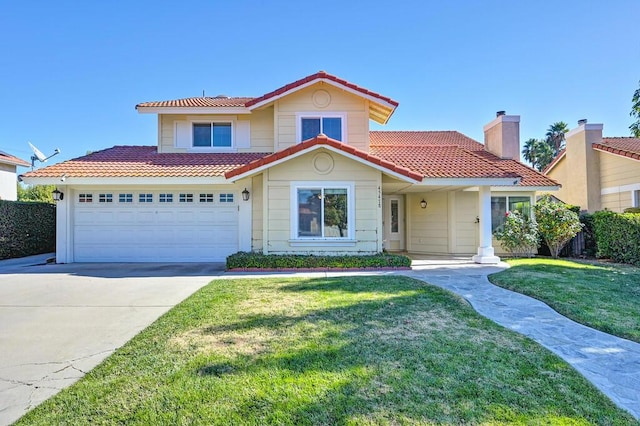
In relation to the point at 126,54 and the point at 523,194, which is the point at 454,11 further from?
the point at 126,54

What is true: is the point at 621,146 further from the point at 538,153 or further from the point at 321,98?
the point at 538,153

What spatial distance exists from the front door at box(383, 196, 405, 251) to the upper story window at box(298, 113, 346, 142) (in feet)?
15.4

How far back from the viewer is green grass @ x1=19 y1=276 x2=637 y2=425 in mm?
2943

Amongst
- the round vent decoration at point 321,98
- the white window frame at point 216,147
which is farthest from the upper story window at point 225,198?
the round vent decoration at point 321,98

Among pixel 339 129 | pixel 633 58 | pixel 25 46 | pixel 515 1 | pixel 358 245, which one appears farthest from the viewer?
pixel 25 46

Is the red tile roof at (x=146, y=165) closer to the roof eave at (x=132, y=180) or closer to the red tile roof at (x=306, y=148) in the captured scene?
the roof eave at (x=132, y=180)

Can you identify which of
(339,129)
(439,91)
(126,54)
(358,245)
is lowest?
(358,245)

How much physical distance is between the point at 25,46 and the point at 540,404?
26.5 metres

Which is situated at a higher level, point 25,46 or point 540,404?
point 25,46

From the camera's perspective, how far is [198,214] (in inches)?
500

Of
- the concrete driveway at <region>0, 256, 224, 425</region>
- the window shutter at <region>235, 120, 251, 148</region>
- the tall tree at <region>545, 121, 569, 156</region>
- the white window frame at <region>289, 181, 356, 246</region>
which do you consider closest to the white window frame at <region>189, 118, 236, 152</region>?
the window shutter at <region>235, 120, 251, 148</region>

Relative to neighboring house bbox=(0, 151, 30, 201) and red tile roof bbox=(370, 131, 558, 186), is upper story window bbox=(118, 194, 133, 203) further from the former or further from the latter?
neighboring house bbox=(0, 151, 30, 201)

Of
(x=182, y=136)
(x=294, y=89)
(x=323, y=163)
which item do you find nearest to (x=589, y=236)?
(x=323, y=163)

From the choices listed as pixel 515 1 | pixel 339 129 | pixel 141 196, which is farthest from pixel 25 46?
pixel 515 1
